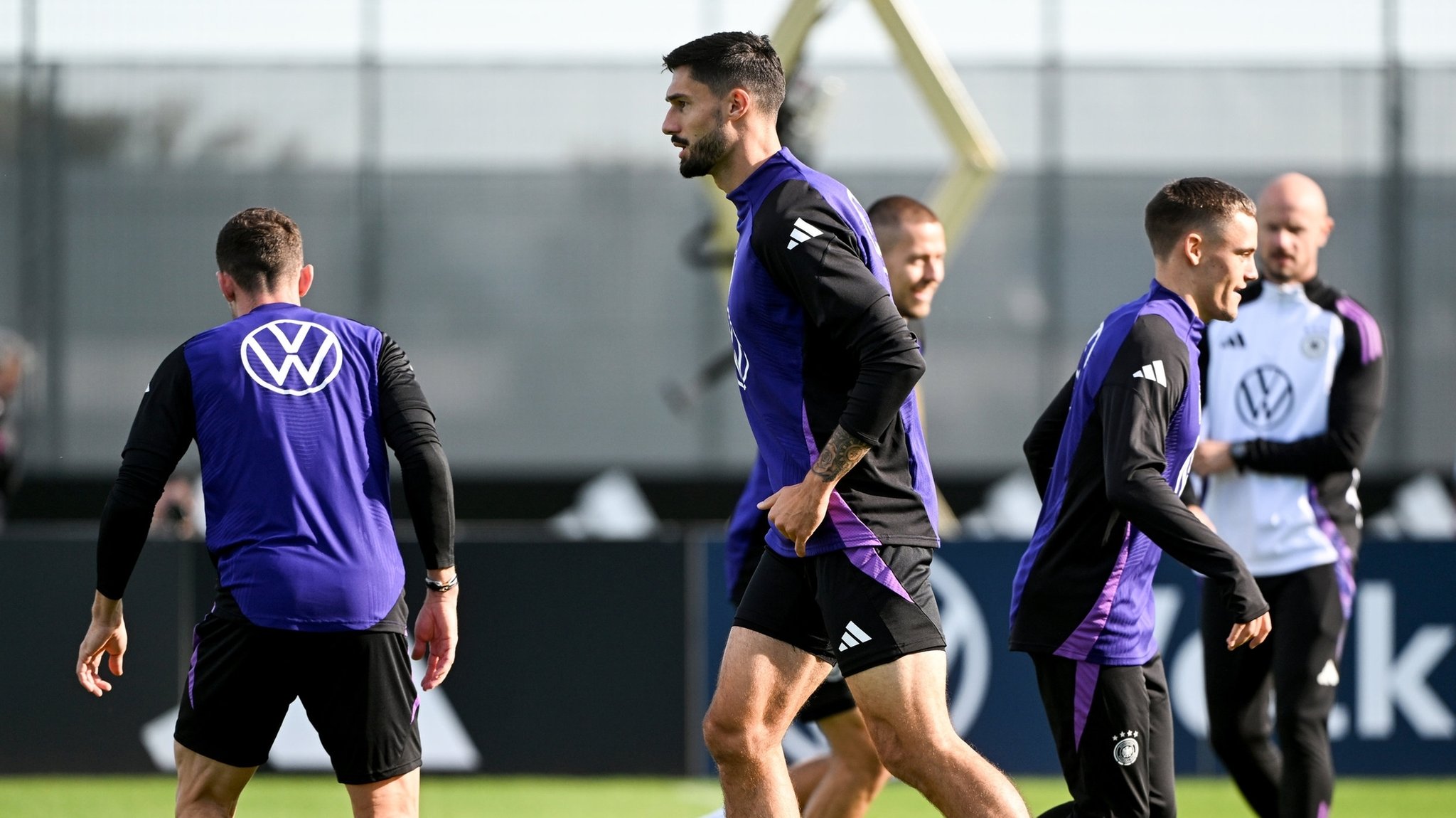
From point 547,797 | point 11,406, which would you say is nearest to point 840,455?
point 547,797

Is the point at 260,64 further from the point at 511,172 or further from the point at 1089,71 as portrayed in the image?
the point at 1089,71

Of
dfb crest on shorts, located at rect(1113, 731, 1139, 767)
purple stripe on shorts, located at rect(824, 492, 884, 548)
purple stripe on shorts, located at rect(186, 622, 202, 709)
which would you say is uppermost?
purple stripe on shorts, located at rect(824, 492, 884, 548)

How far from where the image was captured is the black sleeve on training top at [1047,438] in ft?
15.2

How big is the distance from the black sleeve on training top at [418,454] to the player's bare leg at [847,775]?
1585mm

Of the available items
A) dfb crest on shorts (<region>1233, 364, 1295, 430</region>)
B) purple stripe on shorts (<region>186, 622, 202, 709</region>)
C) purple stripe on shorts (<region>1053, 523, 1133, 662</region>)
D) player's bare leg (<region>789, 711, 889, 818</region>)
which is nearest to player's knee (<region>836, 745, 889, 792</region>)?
player's bare leg (<region>789, 711, 889, 818</region>)

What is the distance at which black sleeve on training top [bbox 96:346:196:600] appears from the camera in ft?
13.9

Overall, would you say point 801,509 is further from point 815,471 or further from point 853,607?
point 853,607

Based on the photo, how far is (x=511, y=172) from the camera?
42.9ft

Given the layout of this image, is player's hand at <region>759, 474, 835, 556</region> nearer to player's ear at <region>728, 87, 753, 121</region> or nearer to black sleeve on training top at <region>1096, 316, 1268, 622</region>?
black sleeve on training top at <region>1096, 316, 1268, 622</region>

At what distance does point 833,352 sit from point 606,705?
170 inches

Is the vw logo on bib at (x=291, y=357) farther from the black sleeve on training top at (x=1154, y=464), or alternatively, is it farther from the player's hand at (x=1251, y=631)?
the player's hand at (x=1251, y=631)

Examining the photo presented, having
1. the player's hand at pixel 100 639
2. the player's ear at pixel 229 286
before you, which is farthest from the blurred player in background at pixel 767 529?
the player's hand at pixel 100 639

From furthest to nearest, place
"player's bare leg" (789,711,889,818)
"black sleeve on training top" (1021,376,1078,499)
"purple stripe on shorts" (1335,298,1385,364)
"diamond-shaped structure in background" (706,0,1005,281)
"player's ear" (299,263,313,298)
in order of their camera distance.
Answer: "diamond-shaped structure in background" (706,0,1005,281) < "purple stripe on shorts" (1335,298,1385,364) < "player's bare leg" (789,711,889,818) < "black sleeve on training top" (1021,376,1078,499) < "player's ear" (299,263,313,298)

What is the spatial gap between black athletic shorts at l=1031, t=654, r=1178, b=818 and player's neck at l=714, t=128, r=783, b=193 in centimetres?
144
